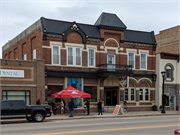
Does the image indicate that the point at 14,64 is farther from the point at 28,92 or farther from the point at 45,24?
the point at 45,24

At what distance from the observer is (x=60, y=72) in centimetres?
2877

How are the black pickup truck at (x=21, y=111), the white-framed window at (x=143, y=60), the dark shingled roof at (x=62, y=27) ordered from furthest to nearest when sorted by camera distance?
the white-framed window at (x=143, y=60)
the dark shingled roof at (x=62, y=27)
the black pickup truck at (x=21, y=111)

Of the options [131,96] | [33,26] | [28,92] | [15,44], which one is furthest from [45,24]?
[131,96]

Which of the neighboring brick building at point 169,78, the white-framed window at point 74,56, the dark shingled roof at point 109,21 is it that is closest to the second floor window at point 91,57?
the white-framed window at point 74,56

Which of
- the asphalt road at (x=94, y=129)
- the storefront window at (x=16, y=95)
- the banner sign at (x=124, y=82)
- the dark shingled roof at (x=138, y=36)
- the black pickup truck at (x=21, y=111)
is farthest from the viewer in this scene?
the dark shingled roof at (x=138, y=36)

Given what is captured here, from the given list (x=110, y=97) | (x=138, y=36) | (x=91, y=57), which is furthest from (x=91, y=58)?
(x=138, y=36)

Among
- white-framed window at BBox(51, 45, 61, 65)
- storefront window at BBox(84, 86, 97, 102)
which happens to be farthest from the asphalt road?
storefront window at BBox(84, 86, 97, 102)

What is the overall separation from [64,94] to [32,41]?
31.0 feet

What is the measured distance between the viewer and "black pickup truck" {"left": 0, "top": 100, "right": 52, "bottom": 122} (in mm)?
18609

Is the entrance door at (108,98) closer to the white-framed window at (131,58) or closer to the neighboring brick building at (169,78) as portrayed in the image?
the white-framed window at (131,58)

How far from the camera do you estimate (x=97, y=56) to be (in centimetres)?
3108

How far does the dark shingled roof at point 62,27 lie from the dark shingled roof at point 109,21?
42.9 inches

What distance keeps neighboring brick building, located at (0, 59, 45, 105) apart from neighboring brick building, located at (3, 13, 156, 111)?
1188mm

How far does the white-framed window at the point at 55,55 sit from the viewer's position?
94.3 feet
